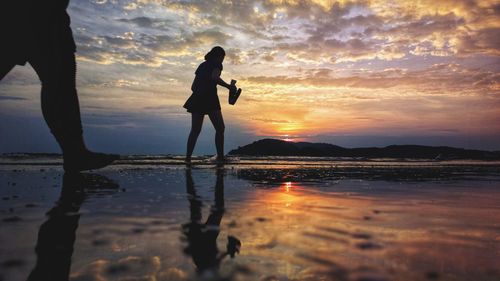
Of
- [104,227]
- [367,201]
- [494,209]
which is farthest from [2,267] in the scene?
[494,209]

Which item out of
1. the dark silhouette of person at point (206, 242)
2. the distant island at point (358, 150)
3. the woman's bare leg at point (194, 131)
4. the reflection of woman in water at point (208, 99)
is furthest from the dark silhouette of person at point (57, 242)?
the distant island at point (358, 150)

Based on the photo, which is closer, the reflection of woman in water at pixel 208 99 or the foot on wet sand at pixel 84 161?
the foot on wet sand at pixel 84 161

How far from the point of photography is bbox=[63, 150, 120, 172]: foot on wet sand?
3.66m

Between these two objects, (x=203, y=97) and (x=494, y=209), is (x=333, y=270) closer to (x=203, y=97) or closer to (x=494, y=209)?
(x=494, y=209)

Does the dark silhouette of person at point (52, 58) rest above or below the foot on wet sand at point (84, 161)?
above

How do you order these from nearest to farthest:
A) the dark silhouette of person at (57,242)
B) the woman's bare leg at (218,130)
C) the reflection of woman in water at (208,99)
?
the dark silhouette of person at (57,242)
the reflection of woman in water at (208,99)
the woman's bare leg at (218,130)

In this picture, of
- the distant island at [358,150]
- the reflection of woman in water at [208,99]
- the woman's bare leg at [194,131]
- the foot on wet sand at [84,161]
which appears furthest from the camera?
the distant island at [358,150]

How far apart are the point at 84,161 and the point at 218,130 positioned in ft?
18.8

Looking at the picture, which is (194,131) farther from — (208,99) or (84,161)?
(84,161)

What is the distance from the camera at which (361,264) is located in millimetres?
1198

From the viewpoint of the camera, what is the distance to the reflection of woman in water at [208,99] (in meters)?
9.13

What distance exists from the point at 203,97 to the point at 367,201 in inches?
266

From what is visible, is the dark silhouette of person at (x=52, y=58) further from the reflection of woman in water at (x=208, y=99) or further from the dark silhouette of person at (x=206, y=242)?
the reflection of woman in water at (x=208, y=99)

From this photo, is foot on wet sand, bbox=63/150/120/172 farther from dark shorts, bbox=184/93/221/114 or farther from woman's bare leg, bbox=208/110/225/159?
woman's bare leg, bbox=208/110/225/159
